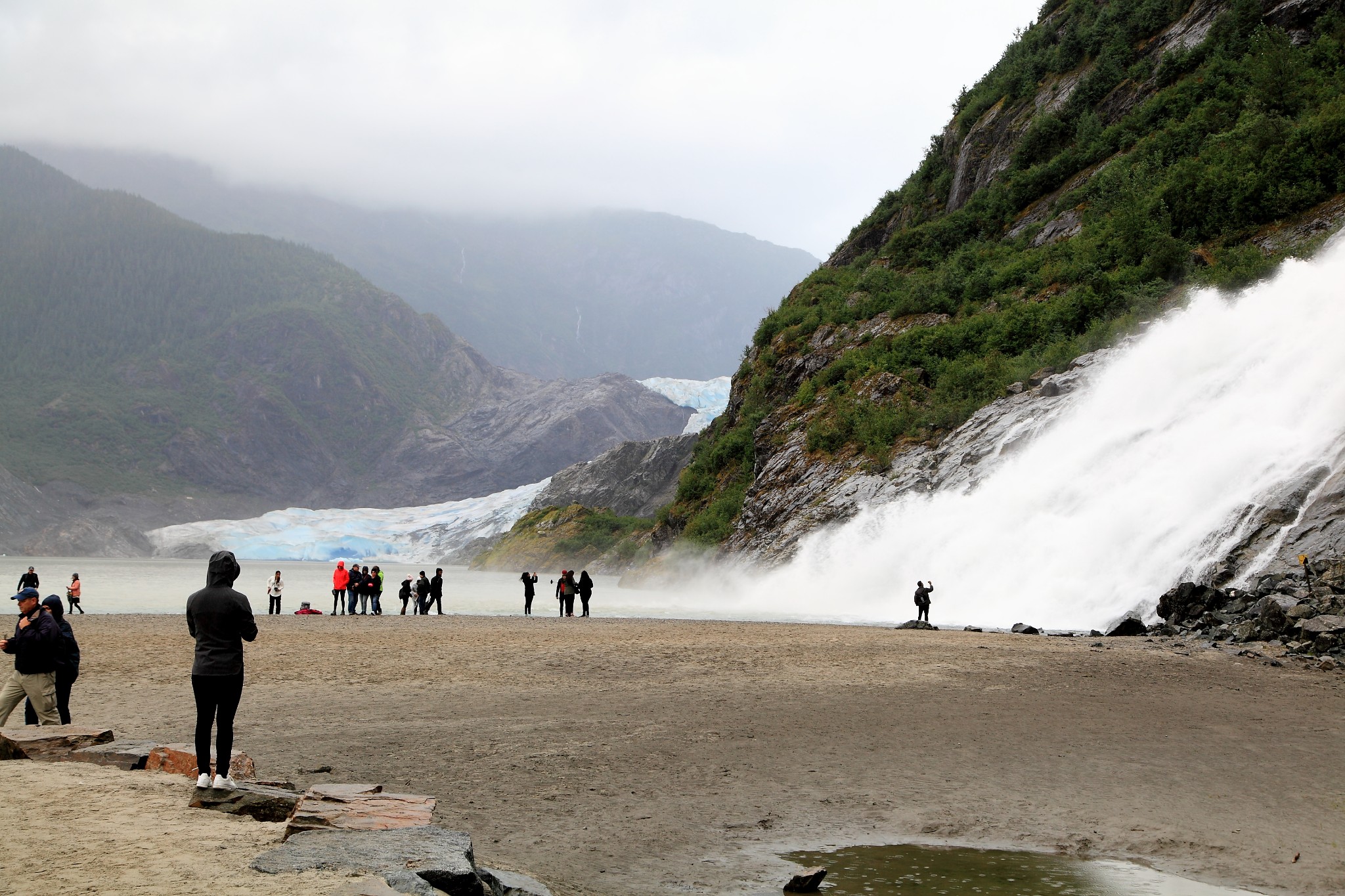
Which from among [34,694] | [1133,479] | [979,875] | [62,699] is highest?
[1133,479]

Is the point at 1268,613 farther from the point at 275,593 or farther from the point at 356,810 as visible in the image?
the point at 275,593

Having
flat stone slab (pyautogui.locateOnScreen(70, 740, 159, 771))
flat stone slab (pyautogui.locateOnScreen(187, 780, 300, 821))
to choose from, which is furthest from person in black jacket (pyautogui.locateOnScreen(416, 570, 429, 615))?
flat stone slab (pyautogui.locateOnScreen(187, 780, 300, 821))

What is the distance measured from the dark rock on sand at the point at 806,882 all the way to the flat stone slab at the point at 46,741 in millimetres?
6462

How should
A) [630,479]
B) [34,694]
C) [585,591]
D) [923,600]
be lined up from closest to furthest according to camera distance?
[34,694] → [923,600] → [585,591] → [630,479]

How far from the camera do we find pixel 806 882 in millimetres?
6938

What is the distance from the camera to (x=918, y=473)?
41156 millimetres

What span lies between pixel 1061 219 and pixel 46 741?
166 feet

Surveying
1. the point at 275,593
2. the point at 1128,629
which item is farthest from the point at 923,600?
the point at 275,593

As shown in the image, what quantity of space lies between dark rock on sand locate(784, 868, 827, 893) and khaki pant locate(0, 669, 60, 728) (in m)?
8.24

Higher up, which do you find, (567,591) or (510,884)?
(567,591)

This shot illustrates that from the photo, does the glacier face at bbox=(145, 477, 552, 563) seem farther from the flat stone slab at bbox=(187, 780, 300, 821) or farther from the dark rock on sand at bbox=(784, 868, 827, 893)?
the dark rock on sand at bbox=(784, 868, 827, 893)

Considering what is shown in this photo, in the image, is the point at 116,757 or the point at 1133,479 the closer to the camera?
the point at 116,757

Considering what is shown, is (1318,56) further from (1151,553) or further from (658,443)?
(658,443)

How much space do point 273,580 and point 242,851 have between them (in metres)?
30.1
